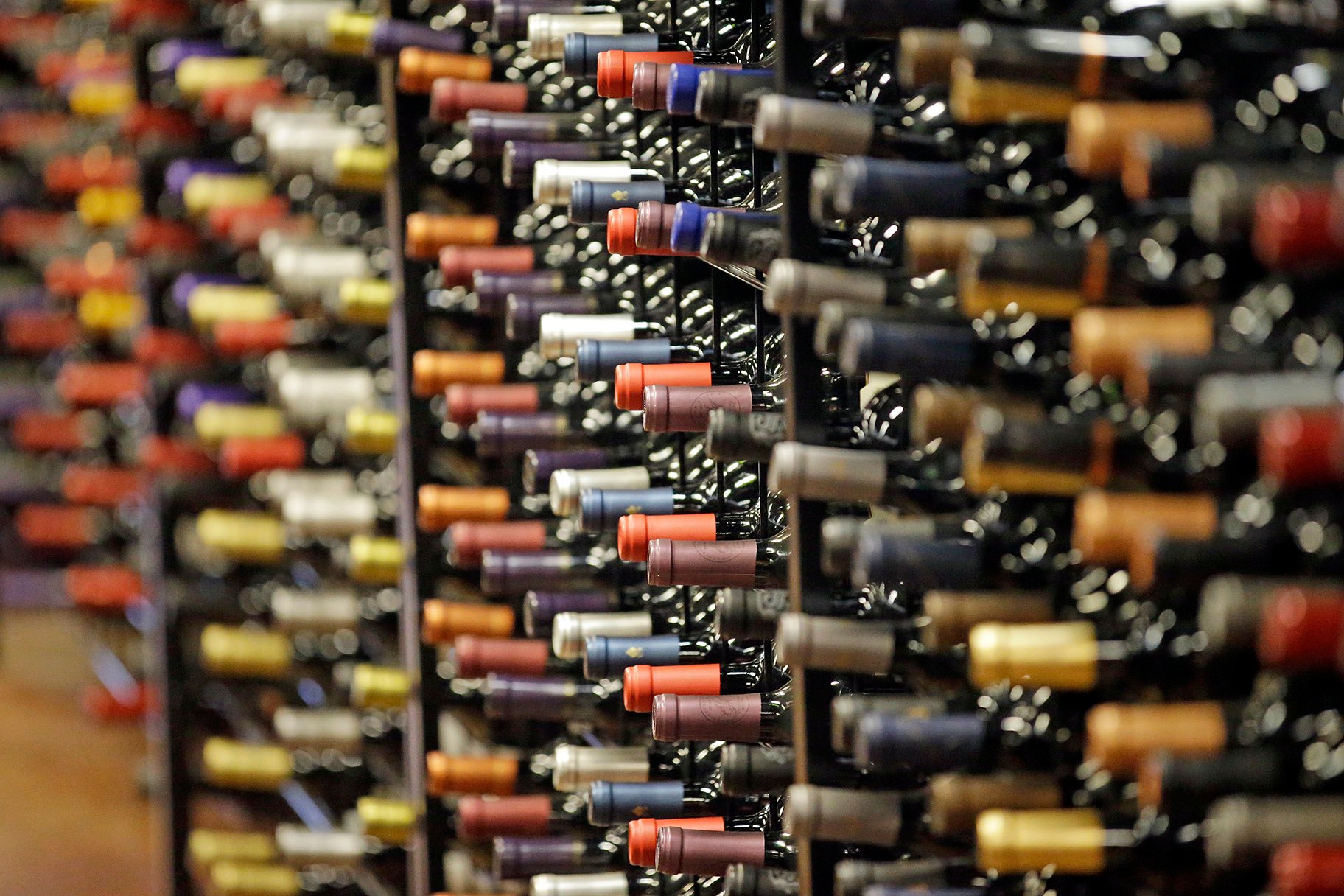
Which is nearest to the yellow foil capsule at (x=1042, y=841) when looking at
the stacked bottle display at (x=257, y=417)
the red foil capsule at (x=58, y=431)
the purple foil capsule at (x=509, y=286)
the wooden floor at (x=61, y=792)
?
the purple foil capsule at (x=509, y=286)

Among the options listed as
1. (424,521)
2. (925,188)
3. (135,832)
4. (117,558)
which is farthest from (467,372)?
(117,558)

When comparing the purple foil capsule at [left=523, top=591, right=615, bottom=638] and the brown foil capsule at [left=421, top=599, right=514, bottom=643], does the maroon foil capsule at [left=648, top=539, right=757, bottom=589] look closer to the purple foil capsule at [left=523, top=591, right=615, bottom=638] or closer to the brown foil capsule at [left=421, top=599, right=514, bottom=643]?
the purple foil capsule at [left=523, top=591, right=615, bottom=638]

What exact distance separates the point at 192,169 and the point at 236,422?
330mm

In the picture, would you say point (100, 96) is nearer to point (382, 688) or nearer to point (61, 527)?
point (61, 527)

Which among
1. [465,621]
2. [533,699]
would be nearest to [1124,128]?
[533,699]

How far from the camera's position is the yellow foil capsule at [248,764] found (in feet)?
7.07

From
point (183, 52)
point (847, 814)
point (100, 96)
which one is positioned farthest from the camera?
point (100, 96)

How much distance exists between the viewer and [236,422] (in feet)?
7.35

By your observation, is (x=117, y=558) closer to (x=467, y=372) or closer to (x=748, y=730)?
(x=467, y=372)

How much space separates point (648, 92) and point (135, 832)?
5.99 ft

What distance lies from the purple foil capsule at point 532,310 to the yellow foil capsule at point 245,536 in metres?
0.85

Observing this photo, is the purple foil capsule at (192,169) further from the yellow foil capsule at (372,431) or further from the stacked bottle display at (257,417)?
the yellow foil capsule at (372,431)

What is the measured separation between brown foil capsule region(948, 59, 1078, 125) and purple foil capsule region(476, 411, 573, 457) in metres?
0.70

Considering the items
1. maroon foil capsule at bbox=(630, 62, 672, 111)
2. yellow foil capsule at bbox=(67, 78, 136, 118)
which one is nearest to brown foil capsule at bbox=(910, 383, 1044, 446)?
maroon foil capsule at bbox=(630, 62, 672, 111)
